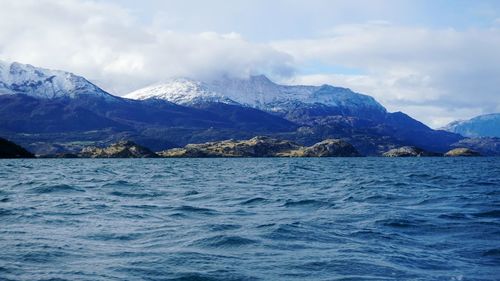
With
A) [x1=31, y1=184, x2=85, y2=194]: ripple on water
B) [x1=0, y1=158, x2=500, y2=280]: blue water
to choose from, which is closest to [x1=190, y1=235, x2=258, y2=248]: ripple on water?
[x1=0, y1=158, x2=500, y2=280]: blue water

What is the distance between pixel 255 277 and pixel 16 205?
105ft

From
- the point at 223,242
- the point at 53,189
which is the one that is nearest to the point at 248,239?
the point at 223,242

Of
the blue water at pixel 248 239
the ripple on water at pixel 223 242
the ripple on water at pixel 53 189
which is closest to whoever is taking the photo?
the blue water at pixel 248 239

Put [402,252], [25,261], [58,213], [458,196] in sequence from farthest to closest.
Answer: [458,196], [58,213], [402,252], [25,261]

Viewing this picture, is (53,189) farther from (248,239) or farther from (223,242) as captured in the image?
(223,242)

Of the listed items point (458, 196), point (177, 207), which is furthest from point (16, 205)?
point (458, 196)

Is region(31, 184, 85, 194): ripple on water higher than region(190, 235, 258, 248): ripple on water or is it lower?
lower

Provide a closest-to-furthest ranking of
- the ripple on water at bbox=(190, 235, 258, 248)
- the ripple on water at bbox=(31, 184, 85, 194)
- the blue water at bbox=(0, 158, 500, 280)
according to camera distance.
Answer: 1. the blue water at bbox=(0, 158, 500, 280)
2. the ripple on water at bbox=(190, 235, 258, 248)
3. the ripple on water at bbox=(31, 184, 85, 194)

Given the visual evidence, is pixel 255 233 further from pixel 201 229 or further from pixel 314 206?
pixel 314 206

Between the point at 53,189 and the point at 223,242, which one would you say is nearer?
the point at 223,242

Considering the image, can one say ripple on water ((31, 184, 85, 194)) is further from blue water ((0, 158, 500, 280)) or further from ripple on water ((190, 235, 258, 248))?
ripple on water ((190, 235, 258, 248))

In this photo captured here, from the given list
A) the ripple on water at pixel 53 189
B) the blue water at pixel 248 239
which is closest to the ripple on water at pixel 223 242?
the blue water at pixel 248 239

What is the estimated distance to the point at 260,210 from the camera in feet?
153

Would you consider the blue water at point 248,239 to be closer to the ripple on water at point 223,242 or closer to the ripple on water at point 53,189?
the ripple on water at point 223,242
